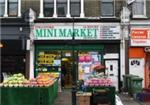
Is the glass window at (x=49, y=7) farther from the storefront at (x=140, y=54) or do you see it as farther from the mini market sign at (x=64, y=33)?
the storefront at (x=140, y=54)

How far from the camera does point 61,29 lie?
34.2 meters

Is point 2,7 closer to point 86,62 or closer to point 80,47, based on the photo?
point 80,47

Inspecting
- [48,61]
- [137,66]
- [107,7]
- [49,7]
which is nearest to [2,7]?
[49,7]

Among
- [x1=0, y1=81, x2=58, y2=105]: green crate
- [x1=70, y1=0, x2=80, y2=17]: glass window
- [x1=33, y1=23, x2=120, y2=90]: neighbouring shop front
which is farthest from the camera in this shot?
[x1=70, y1=0, x2=80, y2=17]: glass window

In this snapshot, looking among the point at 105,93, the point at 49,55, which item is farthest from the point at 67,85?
the point at 105,93

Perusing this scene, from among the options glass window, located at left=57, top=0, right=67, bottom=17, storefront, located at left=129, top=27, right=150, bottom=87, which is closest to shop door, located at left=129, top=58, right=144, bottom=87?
storefront, located at left=129, top=27, right=150, bottom=87

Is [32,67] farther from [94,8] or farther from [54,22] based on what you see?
[94,8]

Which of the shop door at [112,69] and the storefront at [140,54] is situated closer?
the storefront at [140,54]

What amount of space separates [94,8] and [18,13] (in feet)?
18.1

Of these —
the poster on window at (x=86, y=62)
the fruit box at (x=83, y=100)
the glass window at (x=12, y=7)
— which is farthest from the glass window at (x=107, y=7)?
the fruit box at (x=83, y=100)

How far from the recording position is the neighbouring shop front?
112 ft

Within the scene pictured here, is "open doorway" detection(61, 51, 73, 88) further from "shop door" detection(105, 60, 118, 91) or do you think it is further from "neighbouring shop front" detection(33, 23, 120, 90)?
"shop door" detection(105, 60, 118, 91)

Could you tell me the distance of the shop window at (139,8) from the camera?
34594mm

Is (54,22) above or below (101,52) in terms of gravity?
above
